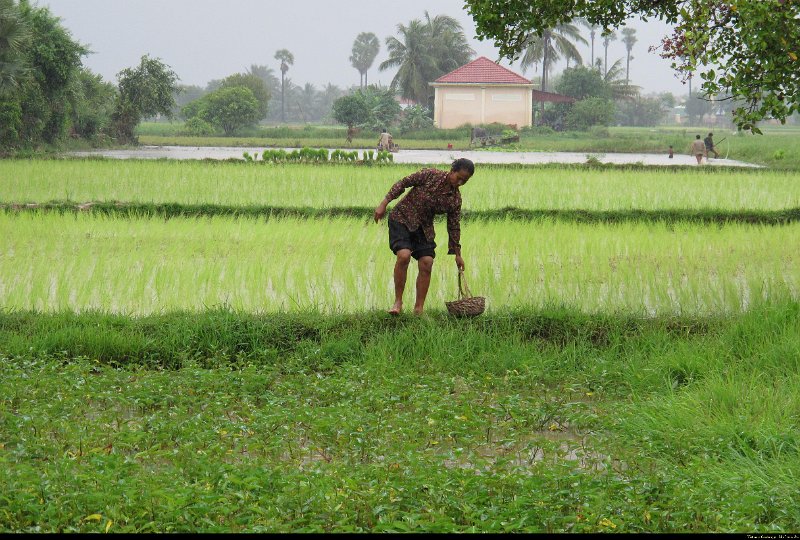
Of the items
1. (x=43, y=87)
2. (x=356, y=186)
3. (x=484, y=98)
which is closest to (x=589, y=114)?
(x=484, y=98)

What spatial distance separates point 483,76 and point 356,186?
3178cm

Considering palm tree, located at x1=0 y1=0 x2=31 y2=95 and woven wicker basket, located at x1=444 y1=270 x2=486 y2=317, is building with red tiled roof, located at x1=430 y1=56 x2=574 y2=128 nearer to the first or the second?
palm tree, located at x1=0 y1=0 x2=31 y2=95

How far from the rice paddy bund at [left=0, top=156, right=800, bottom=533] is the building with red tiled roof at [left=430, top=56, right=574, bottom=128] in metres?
34.3

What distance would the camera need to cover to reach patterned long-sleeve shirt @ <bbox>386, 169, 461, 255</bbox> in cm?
663

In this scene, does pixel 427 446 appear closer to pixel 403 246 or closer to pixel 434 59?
pixel 403 246

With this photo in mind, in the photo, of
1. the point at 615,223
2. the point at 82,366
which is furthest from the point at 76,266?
the point at 615,223

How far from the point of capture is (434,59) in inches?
2028

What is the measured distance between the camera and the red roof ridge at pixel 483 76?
44.8 metres

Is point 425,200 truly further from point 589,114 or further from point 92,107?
point 589,114

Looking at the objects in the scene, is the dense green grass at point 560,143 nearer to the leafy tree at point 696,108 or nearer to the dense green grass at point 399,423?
the dense green grass at point 399,423

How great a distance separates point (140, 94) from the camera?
119ft

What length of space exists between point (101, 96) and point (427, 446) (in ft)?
108

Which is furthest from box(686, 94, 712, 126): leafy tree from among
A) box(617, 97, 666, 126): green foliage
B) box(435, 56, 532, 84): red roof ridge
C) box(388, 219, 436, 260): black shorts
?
box(388, 219, 436, 260): black shorts

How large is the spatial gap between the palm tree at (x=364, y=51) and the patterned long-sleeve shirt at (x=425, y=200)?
9038cm
